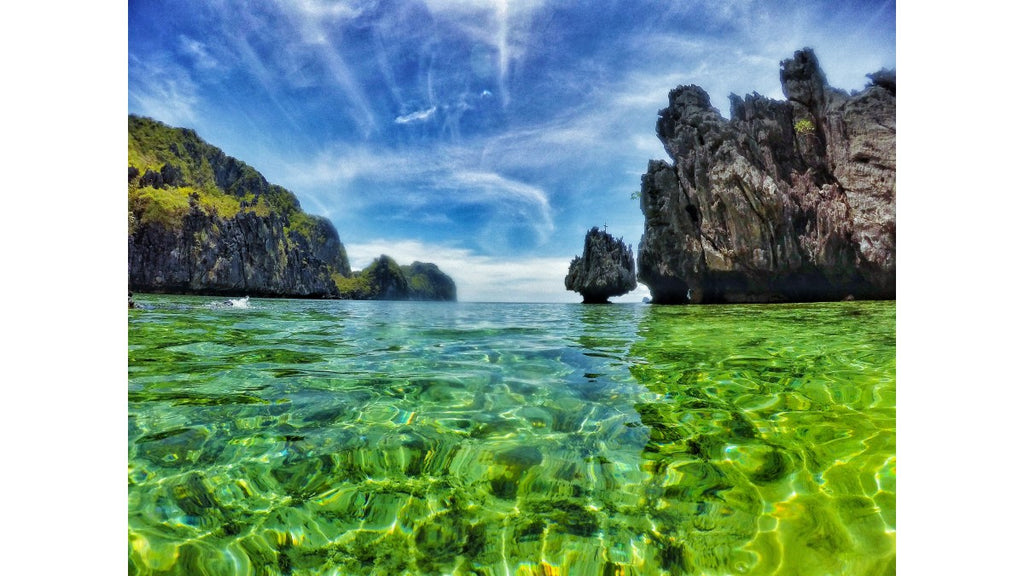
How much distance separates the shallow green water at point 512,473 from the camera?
211 cm

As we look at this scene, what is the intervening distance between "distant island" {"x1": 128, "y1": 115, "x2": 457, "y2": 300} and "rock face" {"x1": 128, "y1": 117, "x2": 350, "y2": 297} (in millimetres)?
166

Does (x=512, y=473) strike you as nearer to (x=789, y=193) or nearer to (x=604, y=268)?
(x=789, y=193)

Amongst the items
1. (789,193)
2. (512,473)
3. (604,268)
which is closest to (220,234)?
(604,268)

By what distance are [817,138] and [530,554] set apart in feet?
132

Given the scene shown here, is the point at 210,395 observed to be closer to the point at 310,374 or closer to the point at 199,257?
the point at 310,374

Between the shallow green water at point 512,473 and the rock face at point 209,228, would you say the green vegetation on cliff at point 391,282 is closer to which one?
the rock face at point 209,228

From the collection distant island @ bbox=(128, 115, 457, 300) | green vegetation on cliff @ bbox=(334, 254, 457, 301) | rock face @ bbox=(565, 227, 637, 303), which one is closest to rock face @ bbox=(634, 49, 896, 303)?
rock face @ bbox=(565, 227, 637, 303)

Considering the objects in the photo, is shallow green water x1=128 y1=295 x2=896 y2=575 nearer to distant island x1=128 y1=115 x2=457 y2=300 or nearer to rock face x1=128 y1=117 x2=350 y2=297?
distant island x1=128 y1=115 x2=457 y2=300

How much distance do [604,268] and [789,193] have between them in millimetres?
23304

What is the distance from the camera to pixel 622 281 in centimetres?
5228

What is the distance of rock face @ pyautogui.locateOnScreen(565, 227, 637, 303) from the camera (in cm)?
5188

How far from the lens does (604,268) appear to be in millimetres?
52219

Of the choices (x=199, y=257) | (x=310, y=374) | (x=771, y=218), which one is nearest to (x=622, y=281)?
(x=771, y=218)

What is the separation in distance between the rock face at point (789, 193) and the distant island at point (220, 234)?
55.9 meters
